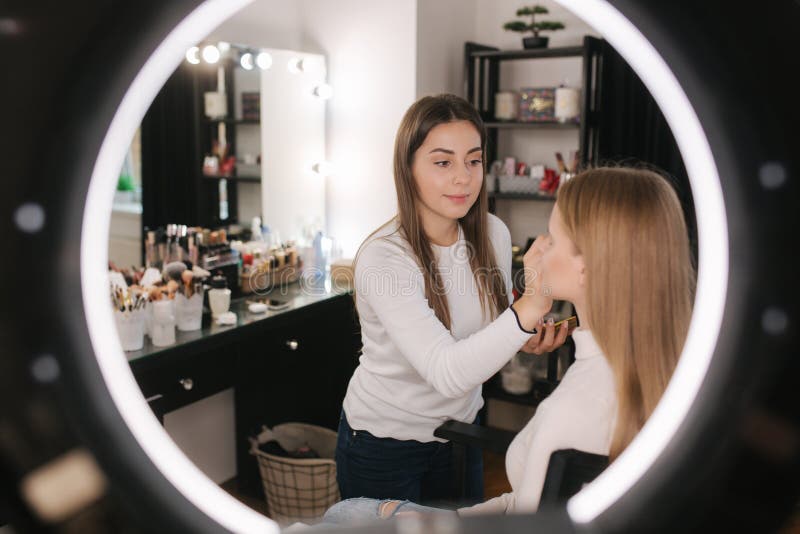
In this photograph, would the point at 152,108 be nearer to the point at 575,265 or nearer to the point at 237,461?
the point at 237,461

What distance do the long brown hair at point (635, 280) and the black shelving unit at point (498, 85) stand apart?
6.45 ft

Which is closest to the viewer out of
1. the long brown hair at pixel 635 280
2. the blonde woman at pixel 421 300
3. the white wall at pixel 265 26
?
the long brown hair at pixel 635 280

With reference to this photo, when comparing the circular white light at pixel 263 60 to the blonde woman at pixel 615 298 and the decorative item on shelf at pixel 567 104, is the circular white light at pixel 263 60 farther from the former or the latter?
the blonde woman at pixel 615 298

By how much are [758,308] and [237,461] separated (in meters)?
2.34

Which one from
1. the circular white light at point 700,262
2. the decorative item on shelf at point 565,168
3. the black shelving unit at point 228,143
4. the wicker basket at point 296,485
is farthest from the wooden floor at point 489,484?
the circular white light at point 700,262

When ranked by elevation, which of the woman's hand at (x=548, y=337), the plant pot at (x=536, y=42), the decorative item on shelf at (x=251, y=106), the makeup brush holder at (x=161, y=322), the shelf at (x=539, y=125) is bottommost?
the makeup brush holder at (x=161, y=322)

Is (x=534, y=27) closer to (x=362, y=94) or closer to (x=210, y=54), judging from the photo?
(x=362, y=94)

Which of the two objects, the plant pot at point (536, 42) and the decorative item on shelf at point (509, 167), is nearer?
the plant pot at point (536, 42)

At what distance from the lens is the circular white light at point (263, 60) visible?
9.16ft

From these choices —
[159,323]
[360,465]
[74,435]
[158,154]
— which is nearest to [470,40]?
[158,154]

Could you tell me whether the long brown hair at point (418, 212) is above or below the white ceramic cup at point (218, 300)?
above

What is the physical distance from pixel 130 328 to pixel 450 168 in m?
1.05

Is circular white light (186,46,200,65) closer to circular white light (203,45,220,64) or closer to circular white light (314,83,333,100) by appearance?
circular white light (203,45,220,64)

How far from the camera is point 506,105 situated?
10.2 ft
